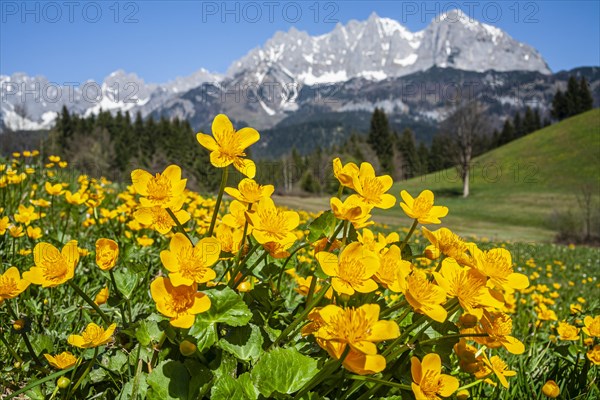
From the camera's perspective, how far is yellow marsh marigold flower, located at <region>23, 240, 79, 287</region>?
3.41 ft

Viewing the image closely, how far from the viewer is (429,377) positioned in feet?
3.22

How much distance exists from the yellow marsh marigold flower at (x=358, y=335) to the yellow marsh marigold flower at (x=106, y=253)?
22.9 inches

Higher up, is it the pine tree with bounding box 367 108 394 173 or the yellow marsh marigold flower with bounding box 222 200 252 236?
the pine tree with bounding box 367 108 394 173

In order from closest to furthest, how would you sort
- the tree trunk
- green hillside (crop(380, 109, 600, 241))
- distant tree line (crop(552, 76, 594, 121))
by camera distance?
1. green hillside (crop(380, 109, 600, 241))
2. the tree trunk
3. distant tree line (crop(552, 76, 594, 121))

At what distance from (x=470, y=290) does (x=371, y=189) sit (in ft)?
1.17

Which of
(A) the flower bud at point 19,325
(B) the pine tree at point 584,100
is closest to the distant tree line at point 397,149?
(B) the pine tree at point 584,100

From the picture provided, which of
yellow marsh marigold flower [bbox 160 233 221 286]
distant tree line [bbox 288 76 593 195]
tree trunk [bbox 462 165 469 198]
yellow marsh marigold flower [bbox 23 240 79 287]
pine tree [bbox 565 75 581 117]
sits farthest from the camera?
pine tree [bbox 565 75 581 117]

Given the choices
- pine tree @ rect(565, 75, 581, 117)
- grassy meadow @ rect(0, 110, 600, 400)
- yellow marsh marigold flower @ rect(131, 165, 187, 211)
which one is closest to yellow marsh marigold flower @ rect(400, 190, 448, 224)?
grassy meadow @ rect(0, 110, 600, 400)

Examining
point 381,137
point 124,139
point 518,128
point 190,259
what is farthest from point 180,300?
point 518,128

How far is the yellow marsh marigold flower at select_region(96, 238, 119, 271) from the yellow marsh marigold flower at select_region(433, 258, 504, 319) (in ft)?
2.66

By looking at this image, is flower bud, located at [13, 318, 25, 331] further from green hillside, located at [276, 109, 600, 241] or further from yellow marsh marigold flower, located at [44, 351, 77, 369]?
green hillside, located at [276, 109, 600, 241]

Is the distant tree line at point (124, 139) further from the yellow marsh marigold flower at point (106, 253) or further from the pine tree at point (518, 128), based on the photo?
the pine tree at point (518, 128)

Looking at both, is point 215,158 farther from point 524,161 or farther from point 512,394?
point 524,161

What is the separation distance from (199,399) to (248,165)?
0.61 m
